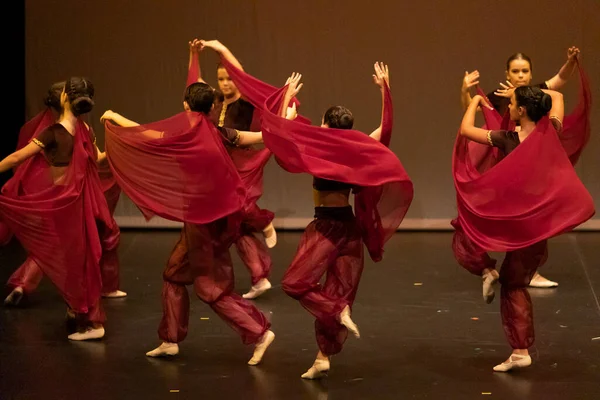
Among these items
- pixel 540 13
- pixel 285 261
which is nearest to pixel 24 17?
pixel 285 261

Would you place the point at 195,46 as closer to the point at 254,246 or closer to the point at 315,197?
the point at 315,197

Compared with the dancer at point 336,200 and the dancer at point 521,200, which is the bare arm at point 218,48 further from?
the dancer at point 521,200

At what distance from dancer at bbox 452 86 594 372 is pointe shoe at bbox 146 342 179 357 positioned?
1396 millimetres

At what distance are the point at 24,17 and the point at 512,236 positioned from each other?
5117 millimetres

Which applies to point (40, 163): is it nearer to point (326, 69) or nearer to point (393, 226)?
point (393, 226)

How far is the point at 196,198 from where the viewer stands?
14.4 ft

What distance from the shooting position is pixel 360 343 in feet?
16.0

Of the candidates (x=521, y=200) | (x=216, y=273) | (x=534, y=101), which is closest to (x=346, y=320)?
(x=216, y=273)

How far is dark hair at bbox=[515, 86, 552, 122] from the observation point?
13.9ft

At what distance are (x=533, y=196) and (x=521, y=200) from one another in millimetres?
52

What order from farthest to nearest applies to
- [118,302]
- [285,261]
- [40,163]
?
[285,261] → [118,302] → [40,163]

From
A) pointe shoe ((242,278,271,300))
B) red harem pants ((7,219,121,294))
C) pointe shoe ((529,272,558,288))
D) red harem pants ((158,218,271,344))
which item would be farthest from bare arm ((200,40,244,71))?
pointe shoe ((529,272,558,288))

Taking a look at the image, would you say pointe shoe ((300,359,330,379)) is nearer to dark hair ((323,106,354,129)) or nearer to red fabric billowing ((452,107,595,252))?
red fabric billowing ((452,107,595,252))

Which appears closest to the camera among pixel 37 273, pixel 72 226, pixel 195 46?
pixel 72 226
